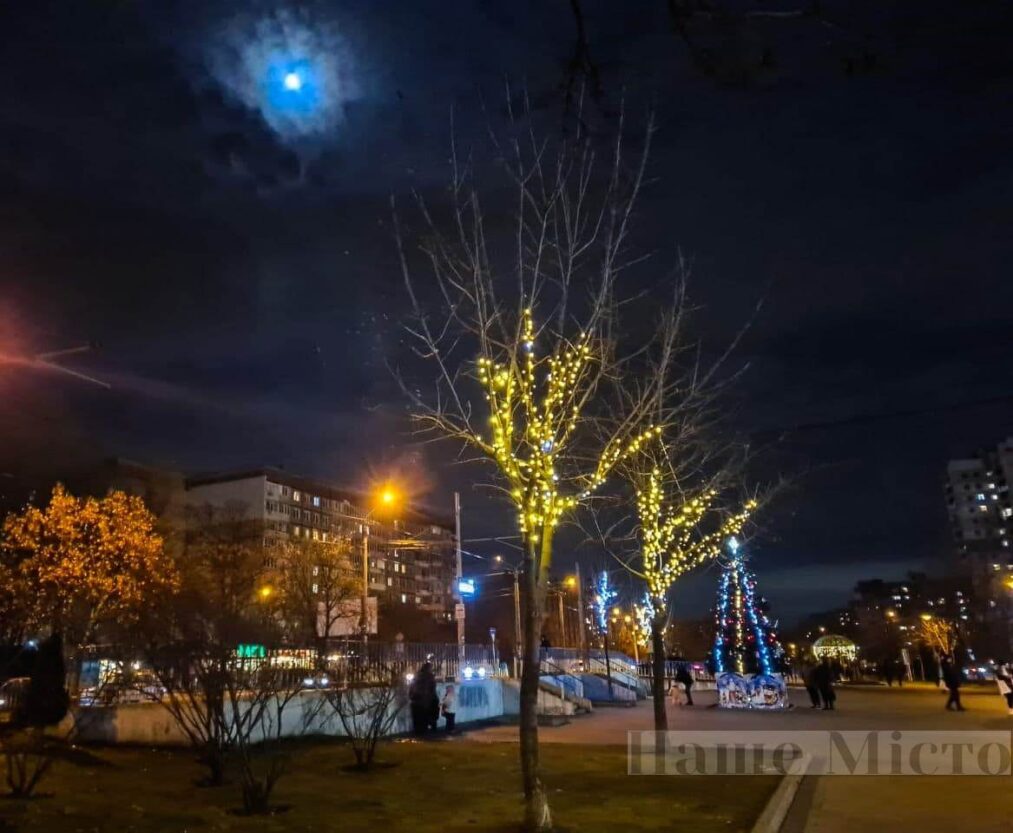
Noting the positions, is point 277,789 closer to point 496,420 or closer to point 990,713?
point 496,420

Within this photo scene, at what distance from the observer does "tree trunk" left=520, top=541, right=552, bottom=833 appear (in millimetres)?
Result: 8578

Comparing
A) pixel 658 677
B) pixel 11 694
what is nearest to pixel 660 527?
pixel 658 677

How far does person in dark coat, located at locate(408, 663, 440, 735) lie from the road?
1.05 m

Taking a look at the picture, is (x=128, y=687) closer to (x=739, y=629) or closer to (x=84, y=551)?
(x=84, y=551)

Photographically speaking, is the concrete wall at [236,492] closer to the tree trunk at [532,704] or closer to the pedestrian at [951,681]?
Result: the pedestrian at [951,681]

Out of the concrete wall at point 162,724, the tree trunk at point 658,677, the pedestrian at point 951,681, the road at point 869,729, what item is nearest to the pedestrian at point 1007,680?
the road at point 869,729

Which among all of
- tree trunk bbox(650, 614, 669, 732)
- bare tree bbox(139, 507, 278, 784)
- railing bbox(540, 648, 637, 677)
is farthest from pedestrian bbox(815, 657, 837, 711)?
bare tree bbox(139, 507, 278, 784)

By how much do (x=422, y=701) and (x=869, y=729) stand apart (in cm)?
991

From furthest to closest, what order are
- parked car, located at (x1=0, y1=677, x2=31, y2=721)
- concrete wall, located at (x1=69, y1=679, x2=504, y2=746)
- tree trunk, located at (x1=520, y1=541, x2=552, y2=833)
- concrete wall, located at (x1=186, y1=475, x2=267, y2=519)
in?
concrete wall, located at (x1=186, y1=475, x2=267, y2=519) → concrete wall, located at (x1=69, y1=679, x2=504, y2=746) → parked car, located at (x1=0, y1=677, x2=31, y2=721) → tree trunk, located at (x1=520, y1=541, x2=552, y2=833)

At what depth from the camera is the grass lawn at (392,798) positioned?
9.07 metres

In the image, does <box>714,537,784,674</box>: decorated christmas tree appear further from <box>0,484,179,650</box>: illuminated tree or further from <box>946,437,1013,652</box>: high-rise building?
<box>946,437,1013,652</box>: high-rise building

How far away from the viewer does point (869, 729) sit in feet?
63.9

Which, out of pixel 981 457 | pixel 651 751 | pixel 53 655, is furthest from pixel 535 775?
pixel 981 457

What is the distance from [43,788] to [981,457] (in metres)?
145
